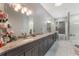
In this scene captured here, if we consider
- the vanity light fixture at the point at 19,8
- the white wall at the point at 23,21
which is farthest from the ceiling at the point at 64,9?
the vanity light fixture at the point at 19,8

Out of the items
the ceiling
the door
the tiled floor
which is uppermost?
the ceiling

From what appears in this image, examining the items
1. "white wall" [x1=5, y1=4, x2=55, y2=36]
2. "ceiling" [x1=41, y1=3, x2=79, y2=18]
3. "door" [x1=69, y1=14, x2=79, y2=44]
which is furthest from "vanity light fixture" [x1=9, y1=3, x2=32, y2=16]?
"door" [x1=69, y1=14, x2=79, y2=44]

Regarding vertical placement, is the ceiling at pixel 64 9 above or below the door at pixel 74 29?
above

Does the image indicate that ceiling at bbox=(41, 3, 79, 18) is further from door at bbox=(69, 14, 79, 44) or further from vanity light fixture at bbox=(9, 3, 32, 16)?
vanity light fixture at bbox=(9, 3, 32, 16)

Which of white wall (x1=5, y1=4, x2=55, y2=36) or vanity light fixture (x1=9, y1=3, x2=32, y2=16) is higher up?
vanity light fixture (x1=9, y1=3, x2=32, y2=16)

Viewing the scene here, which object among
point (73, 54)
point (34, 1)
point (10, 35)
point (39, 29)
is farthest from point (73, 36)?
point (39, 29)

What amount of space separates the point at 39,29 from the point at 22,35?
66.0 inches

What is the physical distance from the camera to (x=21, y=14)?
393 cm

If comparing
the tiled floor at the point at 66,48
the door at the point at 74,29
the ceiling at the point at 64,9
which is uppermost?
the ceiling at the point at 64,9

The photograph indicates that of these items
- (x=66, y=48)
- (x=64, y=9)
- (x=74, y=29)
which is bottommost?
(x=66, y=48)

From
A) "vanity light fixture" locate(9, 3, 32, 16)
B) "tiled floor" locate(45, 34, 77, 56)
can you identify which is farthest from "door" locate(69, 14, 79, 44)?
"vanity light fixture" locate(9, 3, 32, 16)

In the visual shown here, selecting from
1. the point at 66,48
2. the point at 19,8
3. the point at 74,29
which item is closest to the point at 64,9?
the point at 74,29

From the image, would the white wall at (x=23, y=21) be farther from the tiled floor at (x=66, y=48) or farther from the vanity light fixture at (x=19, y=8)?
the tiled floor at (x=66, y=48)

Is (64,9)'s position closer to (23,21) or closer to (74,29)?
(74,29)
